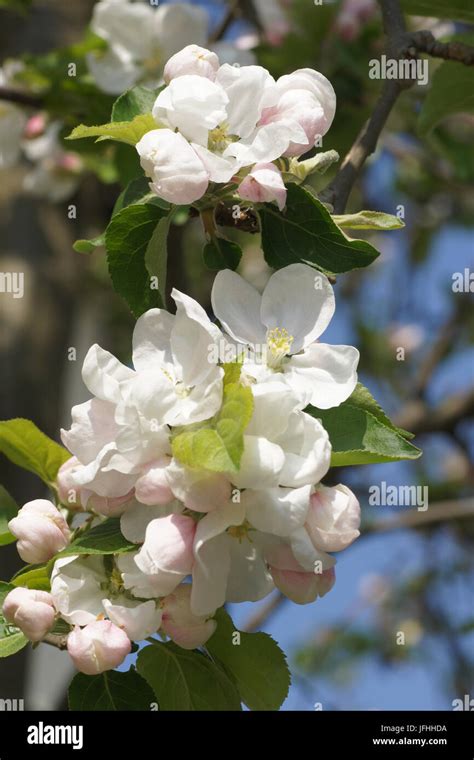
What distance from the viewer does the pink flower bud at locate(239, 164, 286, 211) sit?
780 millimetres

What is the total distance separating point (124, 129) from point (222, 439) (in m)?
0.28

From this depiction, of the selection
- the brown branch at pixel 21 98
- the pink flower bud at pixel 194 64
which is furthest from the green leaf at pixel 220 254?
the brown branch at pixel 21 98

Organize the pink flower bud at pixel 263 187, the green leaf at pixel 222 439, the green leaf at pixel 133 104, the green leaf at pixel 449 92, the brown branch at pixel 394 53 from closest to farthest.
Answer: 1. the green leaf at pixel 222 439
2. the pink flower bud at pixel 263 187
3. the green leaf at pixel 133 104
4. the brown branch at pixel 394 53
5. the green leaf at pixel 449 92

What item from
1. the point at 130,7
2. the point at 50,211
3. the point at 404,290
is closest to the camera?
the point at 130,7

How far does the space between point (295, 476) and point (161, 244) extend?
0.78ft

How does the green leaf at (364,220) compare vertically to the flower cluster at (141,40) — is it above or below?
below

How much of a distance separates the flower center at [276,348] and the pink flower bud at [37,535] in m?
0.23

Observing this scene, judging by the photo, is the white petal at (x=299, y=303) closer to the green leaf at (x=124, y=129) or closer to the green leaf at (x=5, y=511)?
the green leaf at (x=124, y=129)

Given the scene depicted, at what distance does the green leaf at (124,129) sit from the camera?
2.65ft

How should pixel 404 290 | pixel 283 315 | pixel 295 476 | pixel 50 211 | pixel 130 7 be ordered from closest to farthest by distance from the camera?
pixel 295 476, pixel 283 315, pixel 130 7, pixel 50 211, pixel 404 290

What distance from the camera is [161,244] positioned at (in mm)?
838
